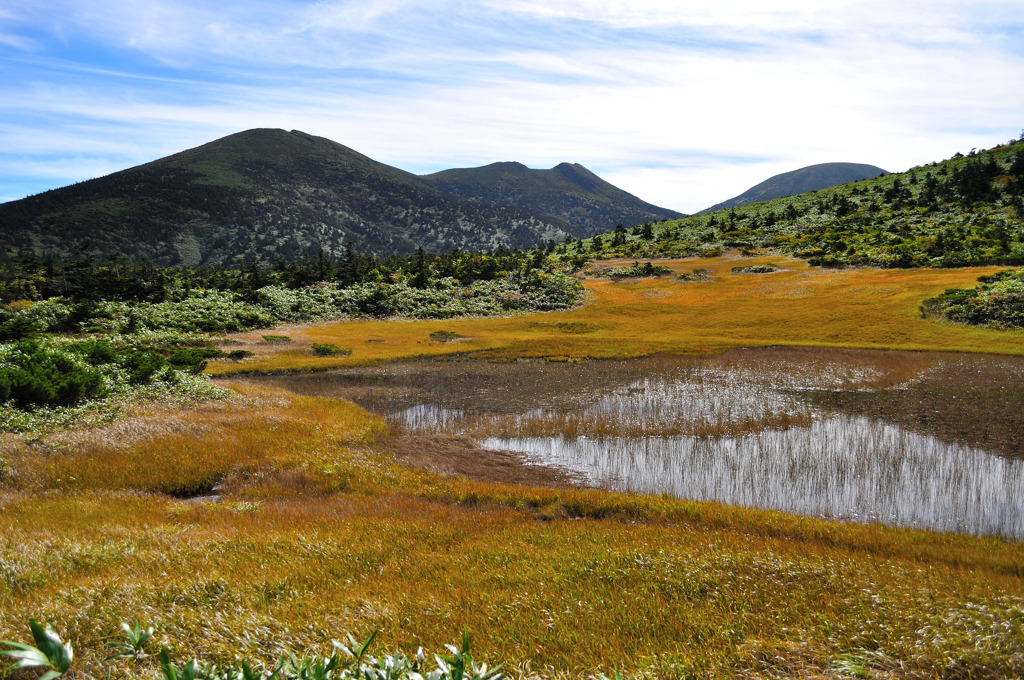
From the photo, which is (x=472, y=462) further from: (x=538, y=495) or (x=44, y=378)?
(x=44, y=378)

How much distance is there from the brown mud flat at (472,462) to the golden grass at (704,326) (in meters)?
19.6

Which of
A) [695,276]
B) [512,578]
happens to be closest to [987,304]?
[695,276]

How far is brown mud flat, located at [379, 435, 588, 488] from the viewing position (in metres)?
17.3

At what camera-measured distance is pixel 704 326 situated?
175ft

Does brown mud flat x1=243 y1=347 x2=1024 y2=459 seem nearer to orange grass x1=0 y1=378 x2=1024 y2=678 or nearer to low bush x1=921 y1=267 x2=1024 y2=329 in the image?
orange grass x1=0 y1=378 x2=1024 y2=678

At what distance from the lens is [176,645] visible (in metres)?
5.90

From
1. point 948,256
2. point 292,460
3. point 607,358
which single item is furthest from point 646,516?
point 948,256

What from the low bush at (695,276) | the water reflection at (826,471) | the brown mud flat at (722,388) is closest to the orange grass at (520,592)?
the water reflection at (826,471)

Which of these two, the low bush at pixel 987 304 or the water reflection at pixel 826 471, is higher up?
the low bush at pixel 987 304

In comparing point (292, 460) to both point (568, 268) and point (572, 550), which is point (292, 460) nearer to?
point (572, 550)

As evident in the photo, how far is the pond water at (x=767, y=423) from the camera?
49.9ft

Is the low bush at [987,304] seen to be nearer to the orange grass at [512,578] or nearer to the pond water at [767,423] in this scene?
the pond water at [767,423]

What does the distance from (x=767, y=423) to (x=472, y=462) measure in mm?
13183

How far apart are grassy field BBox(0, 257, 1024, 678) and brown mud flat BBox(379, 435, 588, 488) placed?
0.74 meters
